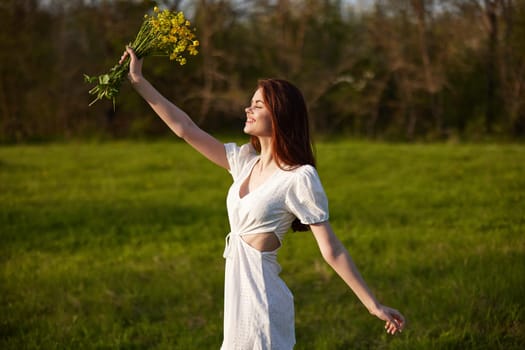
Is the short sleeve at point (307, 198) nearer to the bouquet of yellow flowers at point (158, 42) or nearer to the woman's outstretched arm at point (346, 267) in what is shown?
the woman's outstretched arm at point (346, 267)

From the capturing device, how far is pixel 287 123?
273 centimetres

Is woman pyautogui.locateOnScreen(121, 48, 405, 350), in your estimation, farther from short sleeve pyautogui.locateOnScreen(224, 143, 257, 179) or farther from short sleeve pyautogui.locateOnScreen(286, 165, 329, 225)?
short sleeve pyautogui.locateOnScreen(224, 143, 257, 179)

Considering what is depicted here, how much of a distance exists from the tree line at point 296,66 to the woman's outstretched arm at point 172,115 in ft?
50.8

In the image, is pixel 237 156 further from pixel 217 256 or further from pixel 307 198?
pixel 217 256

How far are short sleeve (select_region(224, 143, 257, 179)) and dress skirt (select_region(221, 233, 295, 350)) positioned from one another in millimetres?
415

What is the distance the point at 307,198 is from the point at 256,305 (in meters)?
0.52

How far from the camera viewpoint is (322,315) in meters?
5.03

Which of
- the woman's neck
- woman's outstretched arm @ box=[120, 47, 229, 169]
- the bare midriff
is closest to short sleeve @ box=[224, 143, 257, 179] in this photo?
woman's outstretched arm @ box=[120, 47, 229, 169]

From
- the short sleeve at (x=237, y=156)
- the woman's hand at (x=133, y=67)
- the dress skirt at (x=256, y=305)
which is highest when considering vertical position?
the woman's hand at (x=133, y=67)

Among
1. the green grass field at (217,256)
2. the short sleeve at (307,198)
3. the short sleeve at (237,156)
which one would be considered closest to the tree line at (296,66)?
the green grass field at (217,256)

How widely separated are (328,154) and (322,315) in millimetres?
8540

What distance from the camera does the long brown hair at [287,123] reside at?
2.72 meters

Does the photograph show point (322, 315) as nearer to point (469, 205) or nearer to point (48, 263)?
point (48, 263)

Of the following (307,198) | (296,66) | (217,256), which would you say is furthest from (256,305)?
(296,66)
